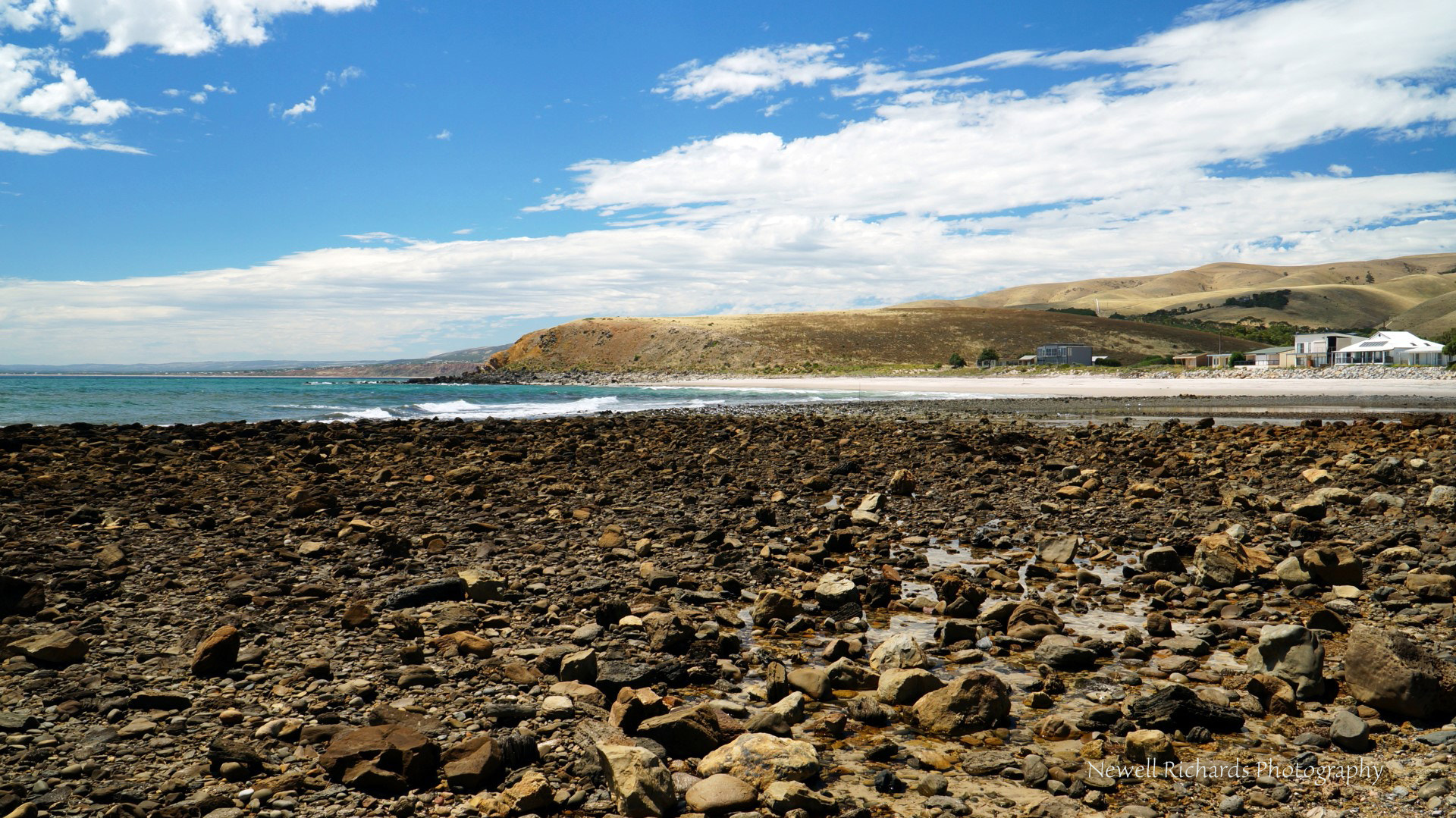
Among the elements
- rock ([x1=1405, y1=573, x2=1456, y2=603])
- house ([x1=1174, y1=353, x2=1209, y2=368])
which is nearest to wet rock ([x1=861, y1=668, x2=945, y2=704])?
rock ([x1=1405, y1=573, x2=1456, y2=603])

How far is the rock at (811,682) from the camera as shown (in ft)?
16.8

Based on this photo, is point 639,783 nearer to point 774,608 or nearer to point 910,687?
point 910,687

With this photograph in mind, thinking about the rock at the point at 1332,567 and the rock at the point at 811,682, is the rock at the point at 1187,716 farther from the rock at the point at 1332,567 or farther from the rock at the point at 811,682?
the rock at the point at 1332,567

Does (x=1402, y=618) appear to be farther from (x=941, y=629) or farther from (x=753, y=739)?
A: (x=753, y=739)

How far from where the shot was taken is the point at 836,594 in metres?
7.02

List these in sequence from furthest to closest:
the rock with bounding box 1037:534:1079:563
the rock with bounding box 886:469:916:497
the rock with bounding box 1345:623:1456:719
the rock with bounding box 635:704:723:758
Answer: the rock with bounding box 886:469:916:497 → the rock with bounding box 1037:534:1079:563 → the rock with bounding box 1345:623:1456:719 → the rock with bounding box 635:704:723:758

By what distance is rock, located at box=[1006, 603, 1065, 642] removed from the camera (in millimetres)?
6074

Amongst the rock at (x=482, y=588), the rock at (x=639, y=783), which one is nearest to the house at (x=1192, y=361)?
the rock at (x=482, y=588)

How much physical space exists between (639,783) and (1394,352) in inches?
4063

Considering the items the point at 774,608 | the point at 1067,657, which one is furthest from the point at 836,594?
the point at 1067,657

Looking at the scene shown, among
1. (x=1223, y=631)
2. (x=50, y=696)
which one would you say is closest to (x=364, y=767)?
(x=50, y=696)

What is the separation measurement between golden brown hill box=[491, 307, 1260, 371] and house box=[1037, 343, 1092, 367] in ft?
49.7

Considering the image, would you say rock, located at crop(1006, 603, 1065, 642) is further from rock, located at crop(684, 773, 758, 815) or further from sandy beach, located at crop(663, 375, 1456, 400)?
sandy beach, located at crop(663, 375, 1456, 400)

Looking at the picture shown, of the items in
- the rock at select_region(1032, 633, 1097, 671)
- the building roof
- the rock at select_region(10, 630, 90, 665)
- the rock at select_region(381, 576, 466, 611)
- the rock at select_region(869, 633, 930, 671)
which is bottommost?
the rock at select_region(1032, 633, 1097, 671)
